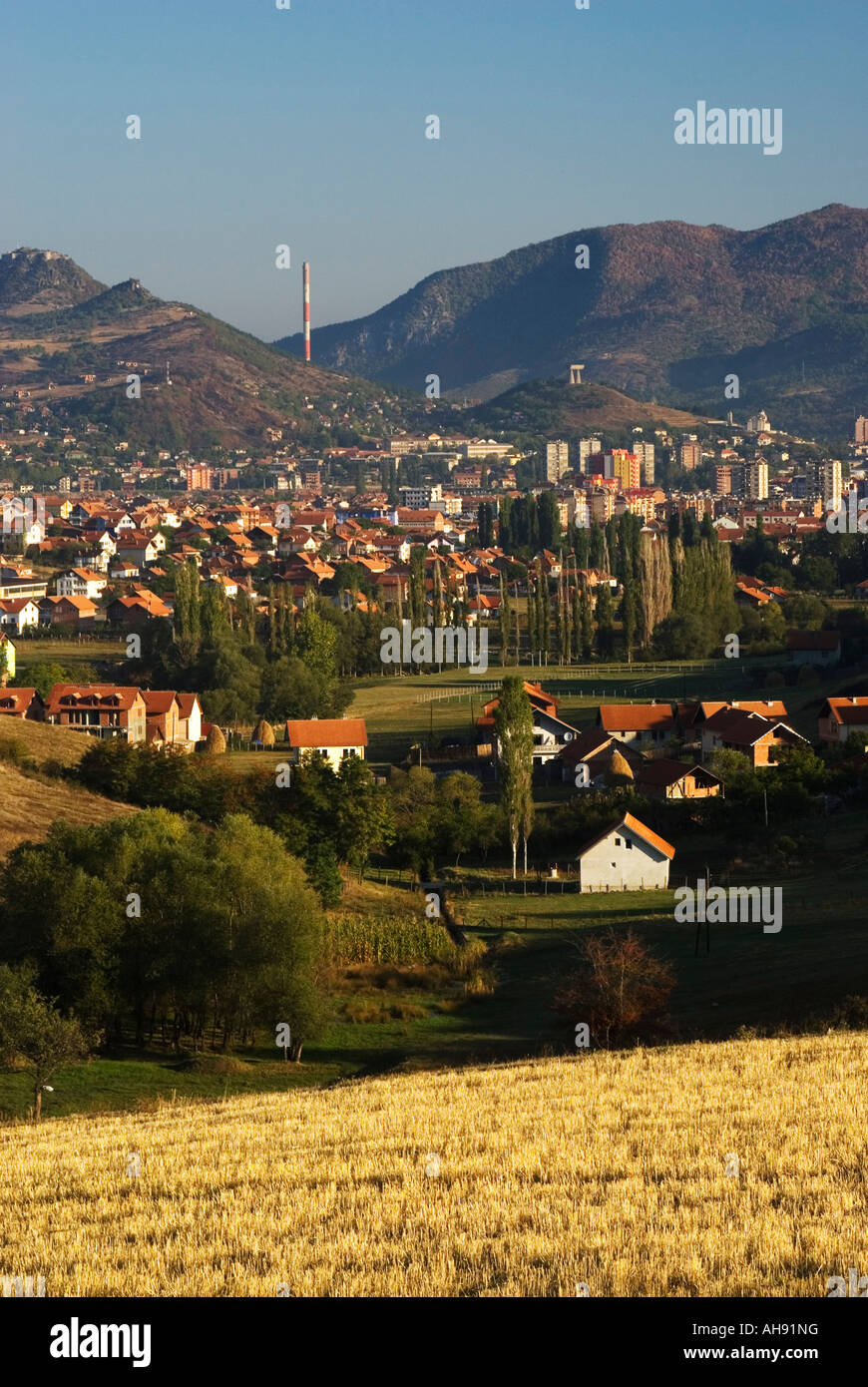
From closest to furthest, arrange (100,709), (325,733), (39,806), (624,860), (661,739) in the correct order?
1. (624,860)
2. (39,806)
3. (325,733)
4. (661,739)
5. (100,709)

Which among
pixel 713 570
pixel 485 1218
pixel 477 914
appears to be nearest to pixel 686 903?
pixel 477 914

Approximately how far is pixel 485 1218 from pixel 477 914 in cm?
2211

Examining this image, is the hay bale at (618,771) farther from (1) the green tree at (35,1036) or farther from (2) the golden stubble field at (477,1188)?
(2) the golden stubble field at (477,1188)

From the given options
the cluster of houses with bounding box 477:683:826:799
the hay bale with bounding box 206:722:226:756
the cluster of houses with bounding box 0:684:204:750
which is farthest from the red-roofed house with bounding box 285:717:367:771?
the cluster of houses with bounding box 0:684:204:750

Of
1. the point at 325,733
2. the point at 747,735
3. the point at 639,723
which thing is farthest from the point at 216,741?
the point at 747,735

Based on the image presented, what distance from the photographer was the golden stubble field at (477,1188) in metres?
10.0

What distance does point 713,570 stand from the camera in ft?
267

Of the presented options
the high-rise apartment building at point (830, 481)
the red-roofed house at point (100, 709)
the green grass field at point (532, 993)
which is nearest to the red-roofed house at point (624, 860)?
the green grass field at point (532, 993)

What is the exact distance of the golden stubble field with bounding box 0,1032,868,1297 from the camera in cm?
1003

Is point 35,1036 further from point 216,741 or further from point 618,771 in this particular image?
point 216,741

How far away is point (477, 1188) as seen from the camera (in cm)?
1247

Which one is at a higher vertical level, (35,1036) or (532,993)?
(35,1036)

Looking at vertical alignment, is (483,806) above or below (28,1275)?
below

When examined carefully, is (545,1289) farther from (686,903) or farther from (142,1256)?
(686,903)
